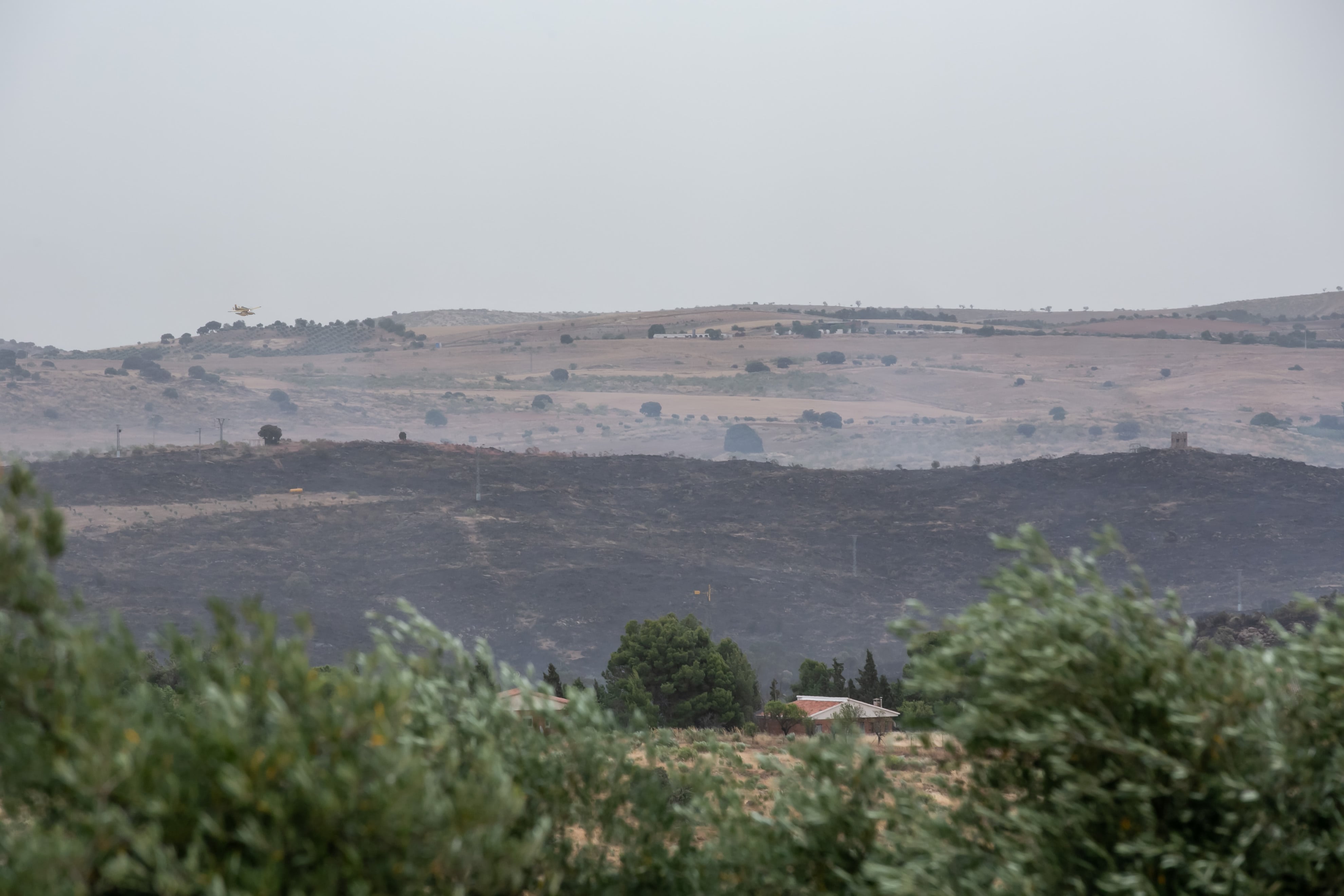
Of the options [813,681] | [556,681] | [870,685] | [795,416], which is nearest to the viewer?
[556,681]

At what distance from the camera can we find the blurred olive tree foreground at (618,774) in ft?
20.5

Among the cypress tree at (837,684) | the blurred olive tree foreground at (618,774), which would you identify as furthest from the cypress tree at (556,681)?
the blurred olive tree foreground at (618,774)

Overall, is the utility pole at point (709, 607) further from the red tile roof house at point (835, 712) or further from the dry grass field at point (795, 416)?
the dry grass field at point (795, 416)

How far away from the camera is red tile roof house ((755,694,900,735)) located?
141 feet

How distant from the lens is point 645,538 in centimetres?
12781

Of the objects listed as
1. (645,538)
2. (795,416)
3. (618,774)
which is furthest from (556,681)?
(795,416)

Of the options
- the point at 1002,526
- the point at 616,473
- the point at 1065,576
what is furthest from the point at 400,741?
the point at 616,473

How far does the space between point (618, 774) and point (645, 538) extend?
118402 mm

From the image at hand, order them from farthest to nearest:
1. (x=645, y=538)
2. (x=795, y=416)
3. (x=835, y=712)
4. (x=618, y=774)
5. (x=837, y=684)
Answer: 1. (x=795, y=416)
2. (x=645, y=538)
3. (x=837, y=684)
4. (x=835, y=712)
5. (x=618, y=774)

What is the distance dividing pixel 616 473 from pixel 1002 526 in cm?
4809

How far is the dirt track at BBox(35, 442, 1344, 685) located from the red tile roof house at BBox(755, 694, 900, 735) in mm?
41189

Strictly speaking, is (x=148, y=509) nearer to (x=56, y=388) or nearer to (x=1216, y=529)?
(x=56, y=388)

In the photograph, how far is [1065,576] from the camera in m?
8.82

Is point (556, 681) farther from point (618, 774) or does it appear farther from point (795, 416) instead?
point (795, 416)
